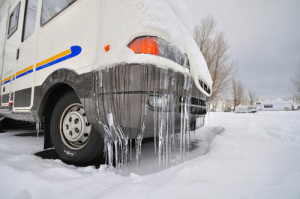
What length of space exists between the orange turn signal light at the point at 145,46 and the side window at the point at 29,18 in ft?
6.27

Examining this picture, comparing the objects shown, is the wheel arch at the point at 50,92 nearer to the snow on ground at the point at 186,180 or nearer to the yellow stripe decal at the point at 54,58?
the yellow stripe decal at the point at 54,58

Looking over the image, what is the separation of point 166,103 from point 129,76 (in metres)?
0.37

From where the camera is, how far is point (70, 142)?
5.20 ft

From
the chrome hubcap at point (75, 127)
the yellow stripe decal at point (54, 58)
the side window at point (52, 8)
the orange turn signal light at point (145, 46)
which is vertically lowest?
the chrome hubcap at point (75, 127)

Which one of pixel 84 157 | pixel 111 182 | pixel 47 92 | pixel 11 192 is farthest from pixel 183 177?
pixel 47 92

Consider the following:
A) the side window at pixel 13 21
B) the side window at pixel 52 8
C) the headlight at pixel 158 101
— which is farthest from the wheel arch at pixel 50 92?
the side window at pixel 13 21

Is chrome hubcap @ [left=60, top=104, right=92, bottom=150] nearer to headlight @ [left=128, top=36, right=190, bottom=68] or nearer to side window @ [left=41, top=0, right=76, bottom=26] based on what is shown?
headlight @ [left=128, top=36, right=190, bottom=68]

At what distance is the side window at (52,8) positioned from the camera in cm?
167

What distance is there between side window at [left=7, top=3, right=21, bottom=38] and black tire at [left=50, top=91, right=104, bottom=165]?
206cm

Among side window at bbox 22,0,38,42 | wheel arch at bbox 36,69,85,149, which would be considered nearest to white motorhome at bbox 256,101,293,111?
wheel arch at bbox 36,69,85,149

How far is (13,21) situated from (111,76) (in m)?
3.02

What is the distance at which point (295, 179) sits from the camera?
853 mm

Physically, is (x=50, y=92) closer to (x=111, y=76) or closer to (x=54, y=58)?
(x=54, y=58)

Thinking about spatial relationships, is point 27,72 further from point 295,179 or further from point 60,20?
point 295,179
